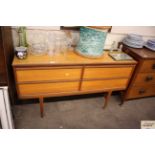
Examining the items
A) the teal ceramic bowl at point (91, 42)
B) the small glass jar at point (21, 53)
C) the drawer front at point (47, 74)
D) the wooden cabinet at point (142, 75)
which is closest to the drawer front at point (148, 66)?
the wooden cabinet at point (142, 75)

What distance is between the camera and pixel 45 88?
1.51 metres

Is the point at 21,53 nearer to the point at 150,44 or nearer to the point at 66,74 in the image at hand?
the point at 66,74

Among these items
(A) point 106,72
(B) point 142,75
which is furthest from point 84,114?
(B) point 142,75

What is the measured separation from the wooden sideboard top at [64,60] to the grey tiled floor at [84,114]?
739 mm

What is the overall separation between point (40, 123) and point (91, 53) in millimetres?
Result: 1004

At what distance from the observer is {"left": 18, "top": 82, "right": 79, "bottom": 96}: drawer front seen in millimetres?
1447

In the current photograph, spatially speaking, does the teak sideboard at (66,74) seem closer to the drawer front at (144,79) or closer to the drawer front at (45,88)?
the drawer front at (45,88)

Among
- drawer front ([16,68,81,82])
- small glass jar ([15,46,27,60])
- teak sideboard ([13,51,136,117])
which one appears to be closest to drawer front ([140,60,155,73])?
teak sideboard ([13,51,136,117])

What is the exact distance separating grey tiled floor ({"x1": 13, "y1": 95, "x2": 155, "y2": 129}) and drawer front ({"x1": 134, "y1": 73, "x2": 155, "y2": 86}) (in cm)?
38

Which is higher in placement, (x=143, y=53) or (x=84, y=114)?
(x=143, y=53)

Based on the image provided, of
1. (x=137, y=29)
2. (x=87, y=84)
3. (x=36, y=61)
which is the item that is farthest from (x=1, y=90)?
(x=137, y=29)

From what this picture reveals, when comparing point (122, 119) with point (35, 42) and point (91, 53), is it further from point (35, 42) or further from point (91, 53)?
point (35, 42)

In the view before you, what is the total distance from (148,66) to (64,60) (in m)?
1.07

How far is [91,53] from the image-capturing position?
1.54 meters
